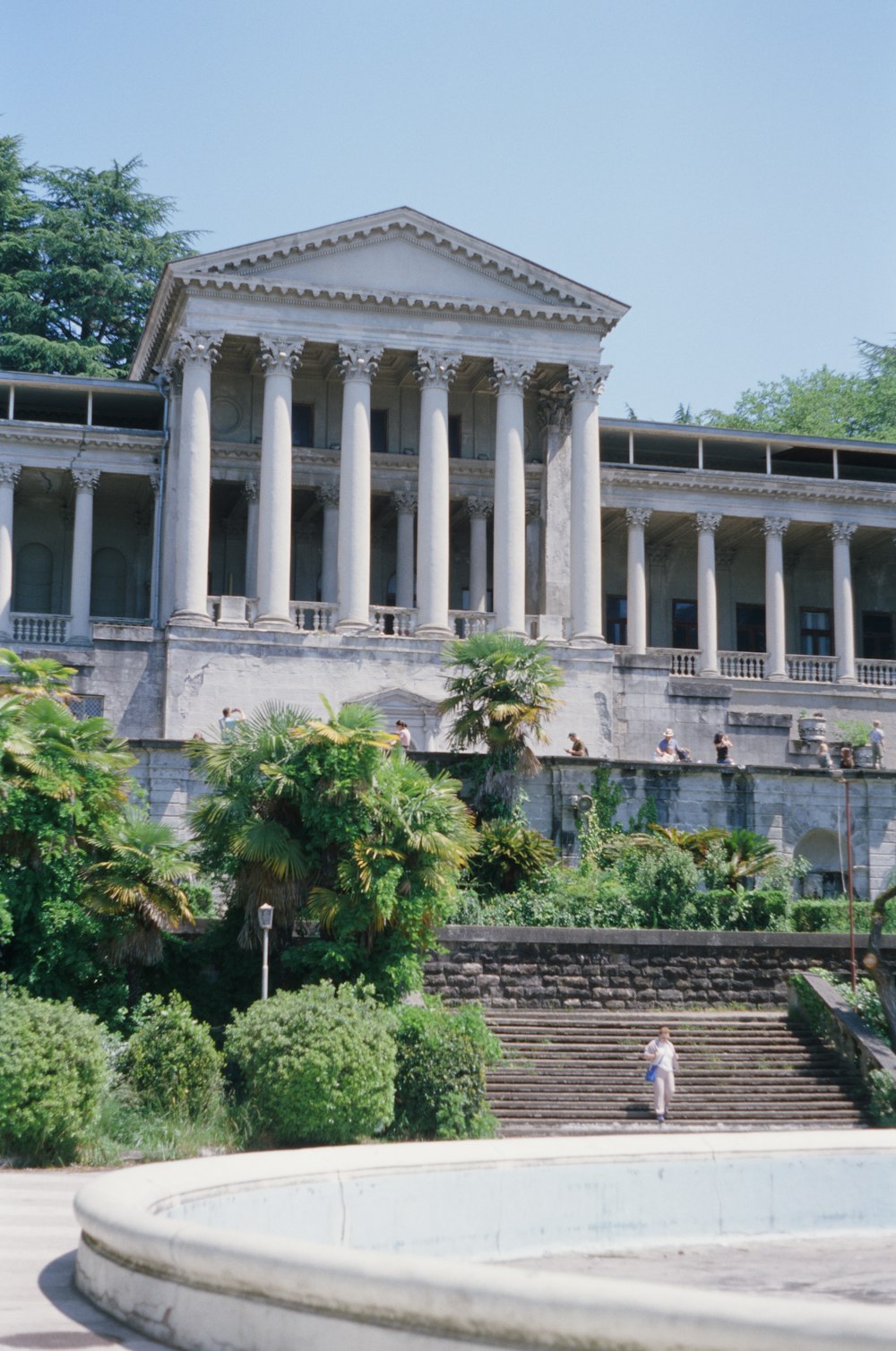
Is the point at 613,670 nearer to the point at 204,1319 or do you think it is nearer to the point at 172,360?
the point at 172,360

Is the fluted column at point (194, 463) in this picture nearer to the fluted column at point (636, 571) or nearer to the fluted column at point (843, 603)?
the fluted column at point (636, 571)

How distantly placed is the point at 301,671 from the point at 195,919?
16.5 m

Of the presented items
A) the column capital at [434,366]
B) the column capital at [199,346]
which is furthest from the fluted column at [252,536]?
the column capital at [434,366]

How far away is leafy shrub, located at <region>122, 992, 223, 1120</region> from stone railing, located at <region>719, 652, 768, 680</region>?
3294cm

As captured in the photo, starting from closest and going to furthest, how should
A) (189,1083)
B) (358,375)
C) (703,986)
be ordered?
(189,1083)
(703,986)
(358,375)

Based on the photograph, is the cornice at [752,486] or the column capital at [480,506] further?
the cornice at [752,486]

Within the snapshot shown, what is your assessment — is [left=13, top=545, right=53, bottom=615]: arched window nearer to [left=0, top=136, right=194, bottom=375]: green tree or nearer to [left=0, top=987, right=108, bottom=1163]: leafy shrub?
[left=0, top=136, right=194, bottom=375]: green tree

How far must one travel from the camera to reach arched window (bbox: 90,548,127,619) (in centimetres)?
5644

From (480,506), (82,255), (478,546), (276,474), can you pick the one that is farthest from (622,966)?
(82,255)

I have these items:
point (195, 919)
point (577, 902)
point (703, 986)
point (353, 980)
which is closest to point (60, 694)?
point (195, 919)

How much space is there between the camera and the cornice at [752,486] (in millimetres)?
56156

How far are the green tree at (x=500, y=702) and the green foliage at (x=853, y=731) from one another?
1320cm

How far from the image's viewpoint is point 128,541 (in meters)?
57.1

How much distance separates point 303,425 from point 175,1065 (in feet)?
102
